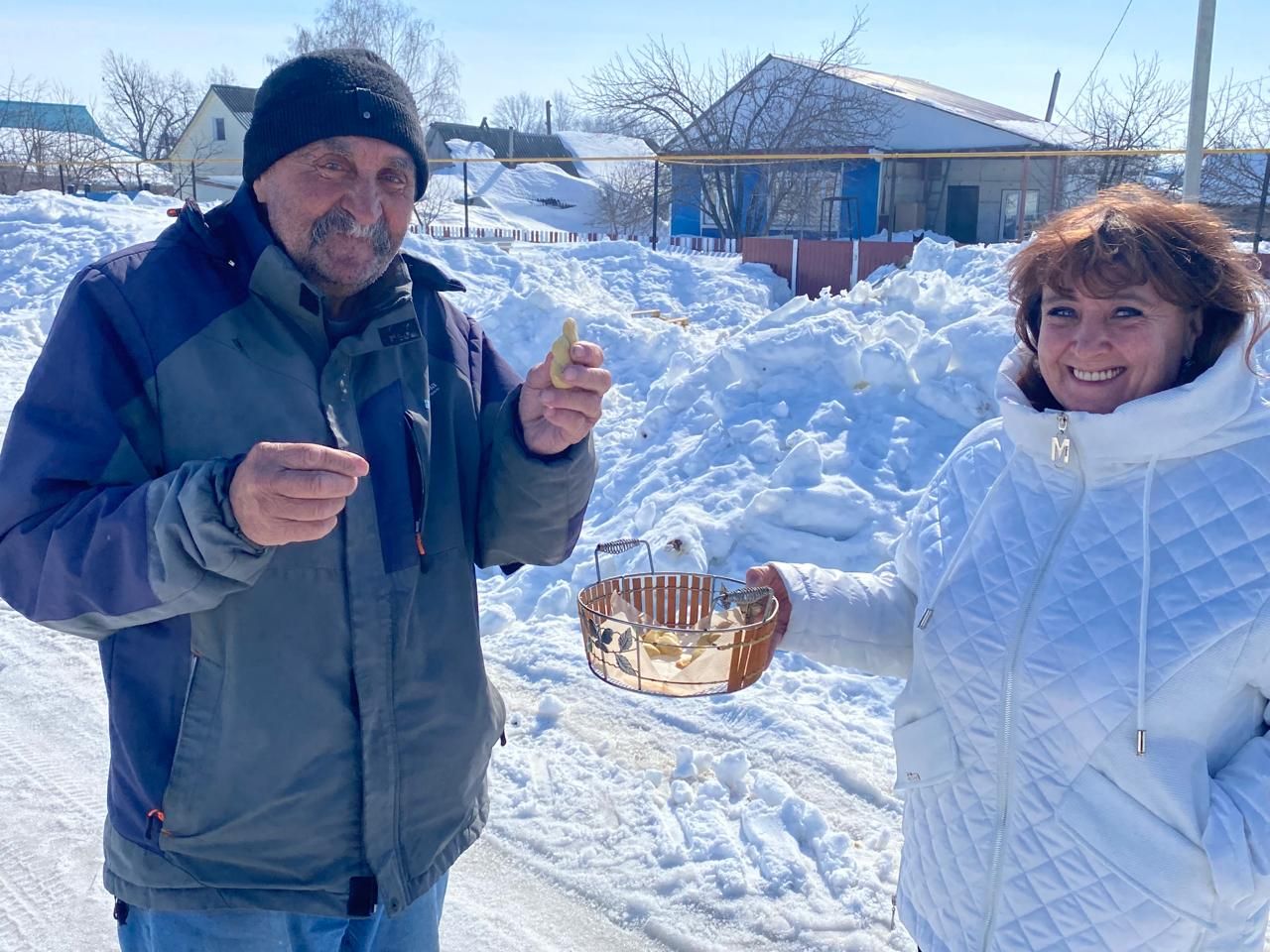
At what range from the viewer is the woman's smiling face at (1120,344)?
79.1 inches

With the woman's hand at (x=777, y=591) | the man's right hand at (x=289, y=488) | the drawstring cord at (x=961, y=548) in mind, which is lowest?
the woman's hand at (x=777, y=591)

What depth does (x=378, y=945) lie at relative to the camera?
2188 millimetres

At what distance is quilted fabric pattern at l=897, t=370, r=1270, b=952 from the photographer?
6.01 ft

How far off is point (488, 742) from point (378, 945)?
1.55ft

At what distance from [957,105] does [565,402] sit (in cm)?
3684

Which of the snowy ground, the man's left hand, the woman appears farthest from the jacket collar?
the snowy ground

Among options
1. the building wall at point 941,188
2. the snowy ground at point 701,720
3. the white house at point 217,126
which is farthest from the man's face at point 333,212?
the white house at point 217,126

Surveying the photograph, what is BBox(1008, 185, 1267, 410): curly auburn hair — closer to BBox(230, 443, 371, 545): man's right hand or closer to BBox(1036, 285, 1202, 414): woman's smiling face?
BBox(1036, 285, 1202, 414): woman's smiling face

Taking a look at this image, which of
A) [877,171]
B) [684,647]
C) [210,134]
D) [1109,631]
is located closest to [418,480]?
[684,647]

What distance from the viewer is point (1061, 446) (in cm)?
202

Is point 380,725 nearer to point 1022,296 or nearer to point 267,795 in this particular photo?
point 267,795

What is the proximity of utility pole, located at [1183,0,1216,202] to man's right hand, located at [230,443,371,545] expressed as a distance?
7613 millimetres

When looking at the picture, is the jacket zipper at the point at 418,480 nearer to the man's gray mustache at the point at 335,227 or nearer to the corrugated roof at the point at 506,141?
the man's gray mustache at the point at 335,227

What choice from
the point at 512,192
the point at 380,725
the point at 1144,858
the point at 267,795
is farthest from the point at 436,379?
the point at 512,192
